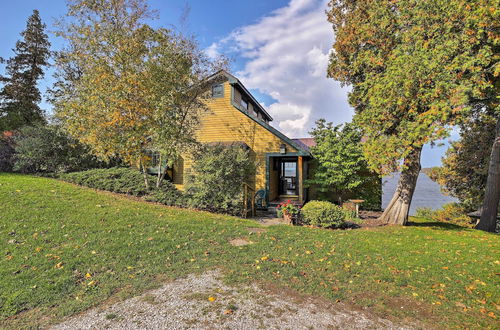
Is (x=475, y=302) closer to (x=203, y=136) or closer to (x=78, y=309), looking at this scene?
(x=78, y=309)

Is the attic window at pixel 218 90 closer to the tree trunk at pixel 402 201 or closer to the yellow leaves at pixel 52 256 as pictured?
the tree trunk at pixel 402 201

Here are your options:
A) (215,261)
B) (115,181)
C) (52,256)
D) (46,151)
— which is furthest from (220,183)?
(46,151)

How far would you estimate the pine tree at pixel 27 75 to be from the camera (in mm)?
20797

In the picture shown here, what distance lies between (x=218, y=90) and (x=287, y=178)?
22.9 feet

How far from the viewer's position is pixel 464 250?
6.61 meters

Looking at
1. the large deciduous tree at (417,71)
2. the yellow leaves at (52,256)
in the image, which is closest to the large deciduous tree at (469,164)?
the large deciduous tree at (417,71)

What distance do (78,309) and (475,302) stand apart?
5.96m

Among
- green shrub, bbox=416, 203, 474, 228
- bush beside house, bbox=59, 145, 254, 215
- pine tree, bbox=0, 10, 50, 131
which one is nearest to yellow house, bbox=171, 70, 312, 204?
bush beside house, bbox=59, 145, 254, 215

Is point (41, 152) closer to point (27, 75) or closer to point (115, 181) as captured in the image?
point (115, 181)

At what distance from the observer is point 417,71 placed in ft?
24.8

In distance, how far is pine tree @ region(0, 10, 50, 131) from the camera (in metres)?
20.8

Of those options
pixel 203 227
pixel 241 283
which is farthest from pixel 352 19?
pixel 241 283

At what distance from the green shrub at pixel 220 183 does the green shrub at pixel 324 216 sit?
2.87m

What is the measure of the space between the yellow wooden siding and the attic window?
0.21 meters
